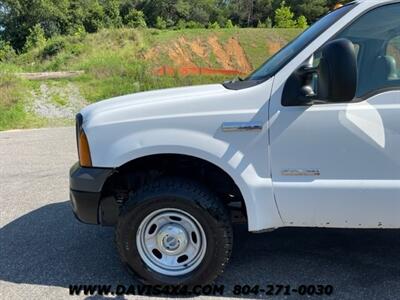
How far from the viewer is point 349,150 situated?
3074 millimetres

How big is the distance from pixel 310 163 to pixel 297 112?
0.35 metres

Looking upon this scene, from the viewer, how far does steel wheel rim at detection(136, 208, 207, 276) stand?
134 inches

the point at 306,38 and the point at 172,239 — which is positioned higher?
the point at 306,38

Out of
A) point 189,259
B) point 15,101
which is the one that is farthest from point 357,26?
point 15,101

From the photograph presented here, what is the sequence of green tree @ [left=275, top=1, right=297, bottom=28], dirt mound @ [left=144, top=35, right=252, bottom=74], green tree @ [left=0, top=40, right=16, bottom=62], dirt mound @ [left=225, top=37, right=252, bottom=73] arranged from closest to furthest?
dirt mound @ [left=144, top=35, right=252, bottom=74] → dirt mound @ [left=225, top=37, right=252, bottom=73] → green tree @ [left=0, top=40, right=16, bottom=62] → green tree @ [left=275, top=1, right=297, bottom=28]

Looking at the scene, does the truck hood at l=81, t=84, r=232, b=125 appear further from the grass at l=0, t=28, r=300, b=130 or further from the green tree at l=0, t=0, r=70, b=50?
the green tree at l=0, t=0, r=70, b=50

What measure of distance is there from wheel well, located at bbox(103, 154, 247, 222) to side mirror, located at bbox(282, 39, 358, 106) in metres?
0.83

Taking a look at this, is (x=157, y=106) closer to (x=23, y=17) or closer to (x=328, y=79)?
(x=328, y=79)

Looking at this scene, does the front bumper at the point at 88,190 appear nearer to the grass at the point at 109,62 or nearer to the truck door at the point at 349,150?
the truck door at the point at 349,150

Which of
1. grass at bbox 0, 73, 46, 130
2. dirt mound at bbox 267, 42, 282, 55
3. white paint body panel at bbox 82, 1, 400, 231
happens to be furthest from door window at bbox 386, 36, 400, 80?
dirt mound at bbox 267, 42, 282, 55

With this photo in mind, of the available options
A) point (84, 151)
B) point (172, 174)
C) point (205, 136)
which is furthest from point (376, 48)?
point (84, 151)

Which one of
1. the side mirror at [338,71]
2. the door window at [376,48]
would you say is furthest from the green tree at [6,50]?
the side mirror at [338,71]

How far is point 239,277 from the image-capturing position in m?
3.68

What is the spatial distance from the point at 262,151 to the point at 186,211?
70cm
